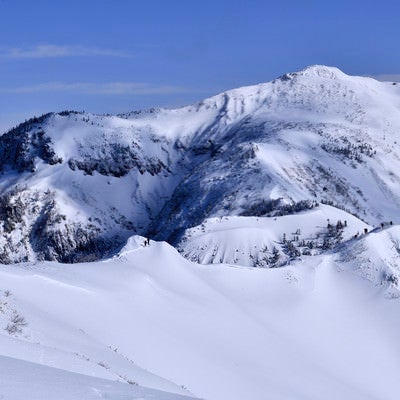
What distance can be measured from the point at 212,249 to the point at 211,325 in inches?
1452

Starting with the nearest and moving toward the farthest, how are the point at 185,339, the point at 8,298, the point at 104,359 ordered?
the point at 104,359 → the point at 8,298 → the point at 185,339

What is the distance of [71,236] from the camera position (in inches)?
4646

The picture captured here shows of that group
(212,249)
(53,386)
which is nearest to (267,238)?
(212,249)

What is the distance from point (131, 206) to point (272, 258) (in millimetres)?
73477

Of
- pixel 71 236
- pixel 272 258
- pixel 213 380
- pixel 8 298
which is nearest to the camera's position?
pixel 8 298

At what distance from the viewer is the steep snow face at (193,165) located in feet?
Result: 356

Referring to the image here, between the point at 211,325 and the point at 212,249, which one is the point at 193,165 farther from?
the point at 211,325

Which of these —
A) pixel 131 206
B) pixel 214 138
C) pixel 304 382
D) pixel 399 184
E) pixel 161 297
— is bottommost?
pixel 304 382

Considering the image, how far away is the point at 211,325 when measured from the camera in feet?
89.0

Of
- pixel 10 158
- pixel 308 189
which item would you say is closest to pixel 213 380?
pixel 308 189

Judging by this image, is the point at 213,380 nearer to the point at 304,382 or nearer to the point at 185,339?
the point at 185,339

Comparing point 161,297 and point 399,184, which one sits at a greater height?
point 399,184

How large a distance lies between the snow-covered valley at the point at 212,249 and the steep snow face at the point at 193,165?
0.44 m

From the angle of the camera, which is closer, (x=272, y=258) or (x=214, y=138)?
(x=272, y=258)
